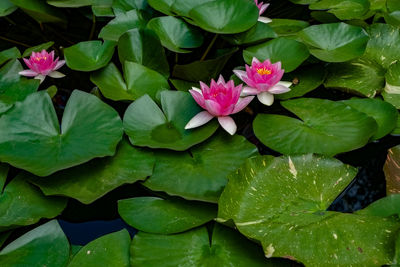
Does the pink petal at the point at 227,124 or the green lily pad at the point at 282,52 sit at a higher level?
the green lily pad at the point at 282,52

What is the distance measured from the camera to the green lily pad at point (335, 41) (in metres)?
1.65

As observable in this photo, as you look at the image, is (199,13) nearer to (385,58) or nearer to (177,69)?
(177,69)

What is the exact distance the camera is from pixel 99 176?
127 cm

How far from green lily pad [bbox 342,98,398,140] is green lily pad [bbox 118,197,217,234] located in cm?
70

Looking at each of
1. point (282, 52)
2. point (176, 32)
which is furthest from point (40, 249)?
point (282, 52)

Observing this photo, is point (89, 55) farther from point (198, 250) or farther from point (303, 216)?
point (303, 216)

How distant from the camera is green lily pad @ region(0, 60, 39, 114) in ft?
5.32

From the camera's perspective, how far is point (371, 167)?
4.67 ft

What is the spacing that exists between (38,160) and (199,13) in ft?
3.15

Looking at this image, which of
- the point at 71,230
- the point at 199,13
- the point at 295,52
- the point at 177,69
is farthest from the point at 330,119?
the point at 71,230

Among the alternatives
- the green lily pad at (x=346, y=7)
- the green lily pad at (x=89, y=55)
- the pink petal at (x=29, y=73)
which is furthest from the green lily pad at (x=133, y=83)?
the green lily pad at (x=346, y=7)

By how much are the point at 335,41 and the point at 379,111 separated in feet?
1.40

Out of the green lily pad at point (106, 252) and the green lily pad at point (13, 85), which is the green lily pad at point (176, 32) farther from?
the green lily pad at point (106, 252)

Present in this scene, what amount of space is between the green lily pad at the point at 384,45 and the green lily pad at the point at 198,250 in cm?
117
